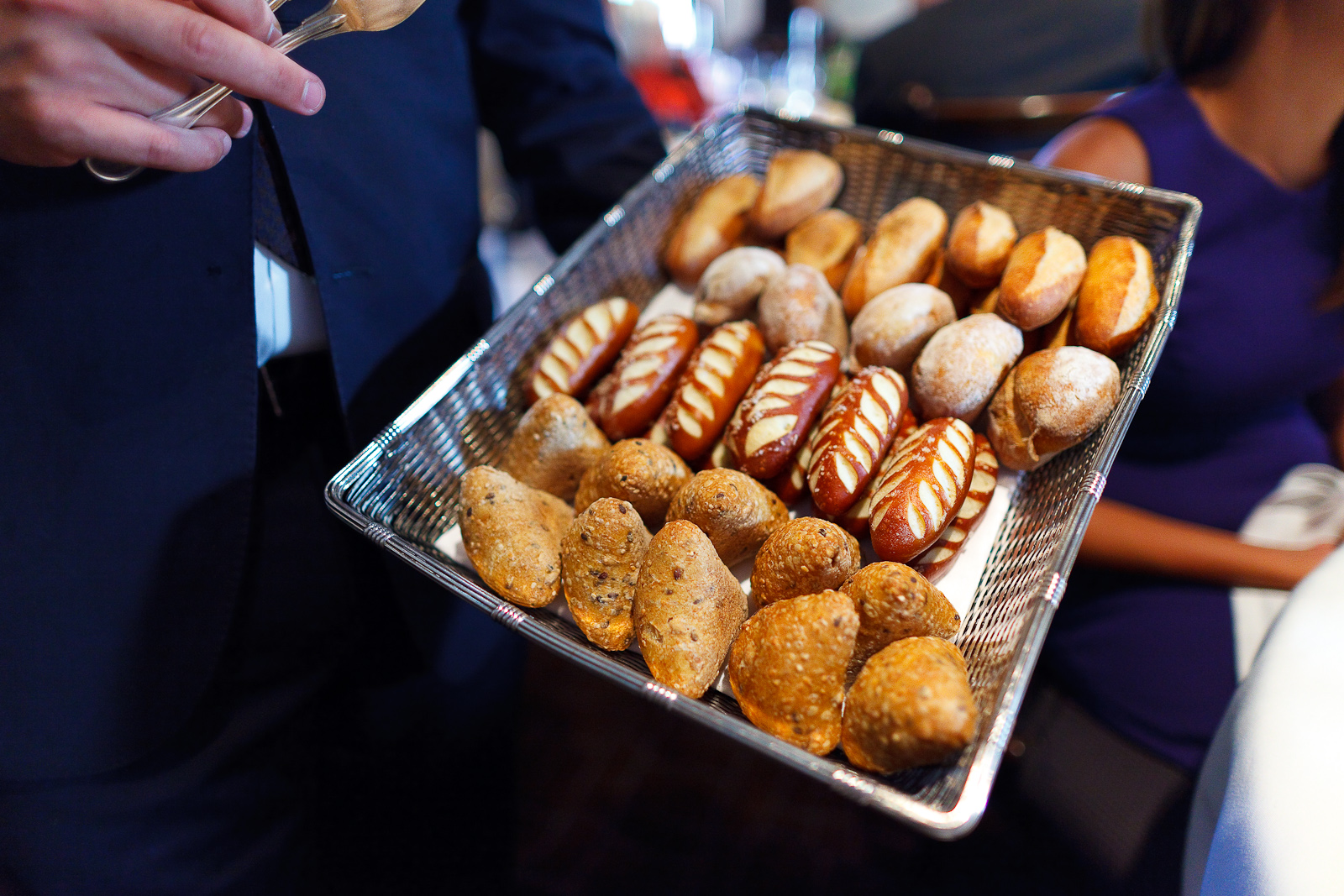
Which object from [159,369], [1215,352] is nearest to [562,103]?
[159,369]

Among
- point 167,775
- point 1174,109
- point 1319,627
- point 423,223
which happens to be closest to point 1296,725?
point 1319,627

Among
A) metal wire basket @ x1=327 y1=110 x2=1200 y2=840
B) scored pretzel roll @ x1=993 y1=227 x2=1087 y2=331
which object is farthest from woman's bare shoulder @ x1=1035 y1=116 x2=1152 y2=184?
scored pretzel roll @ x1=993 y1=227 x2=1087 y2=331

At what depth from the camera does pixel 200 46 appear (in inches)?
20.6

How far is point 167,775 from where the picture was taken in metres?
0.92

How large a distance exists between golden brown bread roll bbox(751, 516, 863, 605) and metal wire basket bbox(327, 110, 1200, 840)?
0.11 metres

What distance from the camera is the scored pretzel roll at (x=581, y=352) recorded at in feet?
2.74

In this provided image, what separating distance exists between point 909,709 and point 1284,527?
3.20 ft

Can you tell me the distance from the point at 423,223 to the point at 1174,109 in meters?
1.06

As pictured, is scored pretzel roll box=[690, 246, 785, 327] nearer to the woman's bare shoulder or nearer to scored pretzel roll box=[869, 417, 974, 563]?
scored pretzel roll box=[869, 417, 974, 563]

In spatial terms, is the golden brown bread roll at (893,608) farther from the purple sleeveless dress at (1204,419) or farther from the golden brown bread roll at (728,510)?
the purple sleeveless dress at (1204,419)

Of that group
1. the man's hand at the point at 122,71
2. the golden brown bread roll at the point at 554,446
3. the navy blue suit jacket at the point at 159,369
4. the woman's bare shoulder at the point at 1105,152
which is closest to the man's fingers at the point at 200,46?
the man's hand at the point at 122,71

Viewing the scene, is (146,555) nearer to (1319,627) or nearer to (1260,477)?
(1319,627)

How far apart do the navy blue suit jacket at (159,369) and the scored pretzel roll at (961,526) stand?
2.36 ft

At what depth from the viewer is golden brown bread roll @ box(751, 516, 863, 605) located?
595mm
